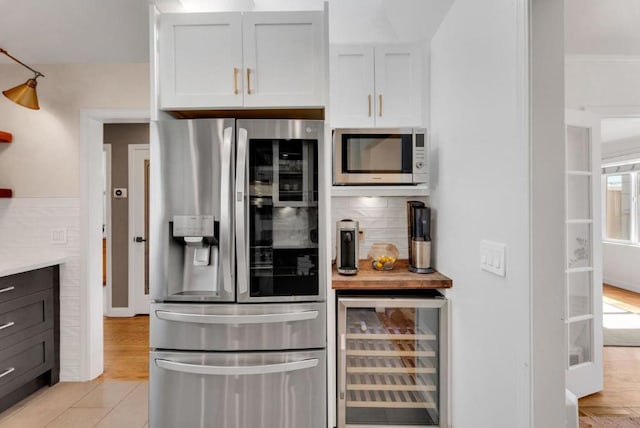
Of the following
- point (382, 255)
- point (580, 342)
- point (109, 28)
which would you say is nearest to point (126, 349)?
point (382, 255)

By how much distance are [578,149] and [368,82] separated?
158 cm

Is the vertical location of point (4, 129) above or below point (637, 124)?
below

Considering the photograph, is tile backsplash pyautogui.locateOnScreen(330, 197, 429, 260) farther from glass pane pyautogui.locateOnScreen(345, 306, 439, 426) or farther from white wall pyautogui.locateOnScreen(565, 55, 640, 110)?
white wall pyautogui.locateOnScreen(565, 55, 640, 110)

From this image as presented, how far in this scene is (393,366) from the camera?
2.10 m

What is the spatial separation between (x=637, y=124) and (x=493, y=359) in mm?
4603

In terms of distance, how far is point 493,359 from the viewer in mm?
1489

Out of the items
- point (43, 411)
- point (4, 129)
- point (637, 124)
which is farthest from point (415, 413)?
point (637, 124)

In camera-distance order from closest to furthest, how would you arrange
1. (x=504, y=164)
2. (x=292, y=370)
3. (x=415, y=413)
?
1. (x=504, y=164)
2. (x=292, y=370)
3. (x=415, y=413)

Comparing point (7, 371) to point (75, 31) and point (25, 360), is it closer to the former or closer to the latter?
point (25, 360)

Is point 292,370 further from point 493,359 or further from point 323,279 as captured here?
point 493,359

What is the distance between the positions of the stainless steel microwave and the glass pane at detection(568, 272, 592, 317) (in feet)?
4.50

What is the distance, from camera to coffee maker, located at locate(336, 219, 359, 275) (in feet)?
6.93

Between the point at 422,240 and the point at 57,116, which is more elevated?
the point at 57,116

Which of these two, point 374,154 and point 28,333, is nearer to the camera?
point 374,154
